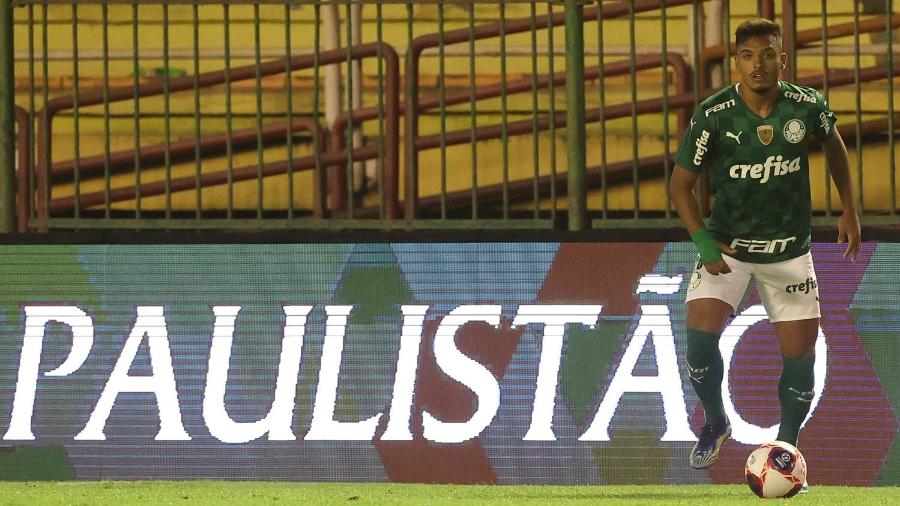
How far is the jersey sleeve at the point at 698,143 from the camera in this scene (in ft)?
24.0

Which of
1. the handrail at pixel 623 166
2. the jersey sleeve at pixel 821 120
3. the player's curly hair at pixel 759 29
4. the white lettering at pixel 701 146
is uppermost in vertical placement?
the player's curly hair at pixel 759 29

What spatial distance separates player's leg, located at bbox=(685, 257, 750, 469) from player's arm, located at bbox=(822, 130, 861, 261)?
45cm

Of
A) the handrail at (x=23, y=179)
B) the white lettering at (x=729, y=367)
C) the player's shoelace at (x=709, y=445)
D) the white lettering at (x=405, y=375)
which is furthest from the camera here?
the handrail at (x=23, y=179)

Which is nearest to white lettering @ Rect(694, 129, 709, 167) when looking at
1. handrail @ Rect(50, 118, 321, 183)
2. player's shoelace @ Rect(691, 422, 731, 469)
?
player's shoelace @ Rect(691, 422, 731, 469)

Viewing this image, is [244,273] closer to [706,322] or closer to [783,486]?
[706,322]

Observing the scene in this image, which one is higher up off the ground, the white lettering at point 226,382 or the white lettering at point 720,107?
the white lettering at point 720,107

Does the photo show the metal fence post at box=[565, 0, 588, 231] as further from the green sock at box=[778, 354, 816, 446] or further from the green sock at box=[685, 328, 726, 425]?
the green sock at box=[778, 354, 816, 446]

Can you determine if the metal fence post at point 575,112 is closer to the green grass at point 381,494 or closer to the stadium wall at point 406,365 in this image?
the stadium wall at point 406,365

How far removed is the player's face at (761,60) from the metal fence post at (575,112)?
1.57 meters

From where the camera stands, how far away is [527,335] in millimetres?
8219

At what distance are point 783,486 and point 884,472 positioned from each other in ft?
3.48

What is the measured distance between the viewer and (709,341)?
24.6 feet

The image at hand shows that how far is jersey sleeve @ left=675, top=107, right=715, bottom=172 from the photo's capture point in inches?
288

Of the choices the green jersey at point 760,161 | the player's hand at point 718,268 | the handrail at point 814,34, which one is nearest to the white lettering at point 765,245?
the green jersey at point 760,161
